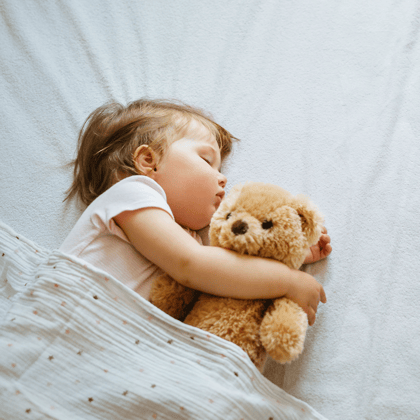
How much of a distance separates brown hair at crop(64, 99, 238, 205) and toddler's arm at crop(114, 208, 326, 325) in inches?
7.7

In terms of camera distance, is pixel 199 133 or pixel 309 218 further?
pixel 199 133

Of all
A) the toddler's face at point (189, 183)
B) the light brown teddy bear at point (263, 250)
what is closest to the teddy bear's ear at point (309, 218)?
the light brown teddy bear at point (263, 250)

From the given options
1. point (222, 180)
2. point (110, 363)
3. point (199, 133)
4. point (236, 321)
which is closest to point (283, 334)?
point (236, 321)

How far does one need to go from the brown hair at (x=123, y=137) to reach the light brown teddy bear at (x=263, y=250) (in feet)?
0.97

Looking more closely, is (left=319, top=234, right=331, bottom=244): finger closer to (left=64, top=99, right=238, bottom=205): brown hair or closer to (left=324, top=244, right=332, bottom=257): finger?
(left=324, top=244, right=332, bottom=257): finger

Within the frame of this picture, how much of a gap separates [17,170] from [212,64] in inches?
24.0

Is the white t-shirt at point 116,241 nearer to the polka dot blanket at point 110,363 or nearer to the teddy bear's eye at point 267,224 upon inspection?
the polka dot blanket at point 110,363

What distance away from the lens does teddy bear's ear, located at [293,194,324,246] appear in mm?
702

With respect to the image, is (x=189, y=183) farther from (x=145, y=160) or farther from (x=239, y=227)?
(x=239, y=227)

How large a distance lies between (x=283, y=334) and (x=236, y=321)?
85mm

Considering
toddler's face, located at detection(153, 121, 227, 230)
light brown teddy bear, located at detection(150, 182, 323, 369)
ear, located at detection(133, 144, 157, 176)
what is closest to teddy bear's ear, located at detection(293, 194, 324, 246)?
light brown teddy bear, located at detection(150, 182, 323, 369)

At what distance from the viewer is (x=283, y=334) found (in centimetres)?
65

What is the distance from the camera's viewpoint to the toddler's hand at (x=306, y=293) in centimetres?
73

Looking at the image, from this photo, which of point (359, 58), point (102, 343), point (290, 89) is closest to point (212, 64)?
point (290, 89)
